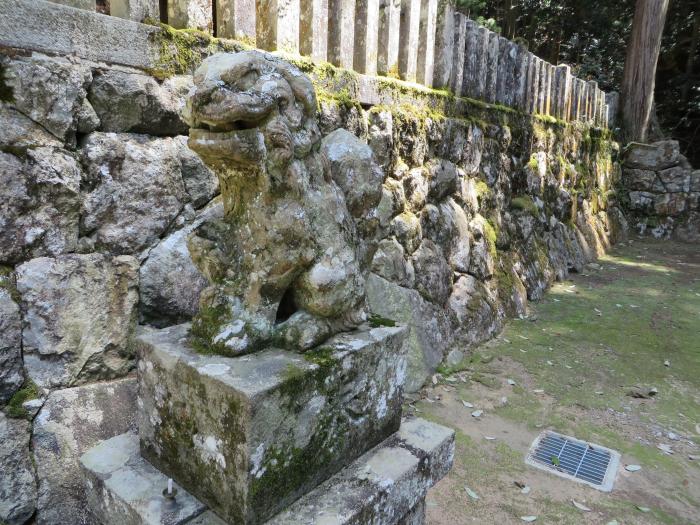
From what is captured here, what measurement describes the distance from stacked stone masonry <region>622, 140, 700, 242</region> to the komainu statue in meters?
10.3

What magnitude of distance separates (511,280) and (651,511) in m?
3.05

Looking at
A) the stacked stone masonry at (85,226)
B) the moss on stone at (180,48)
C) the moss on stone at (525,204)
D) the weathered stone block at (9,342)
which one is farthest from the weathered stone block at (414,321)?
the moss on stone at (525,204)

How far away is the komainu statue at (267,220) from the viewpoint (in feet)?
5.19

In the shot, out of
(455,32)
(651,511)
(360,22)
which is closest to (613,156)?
(455,32)

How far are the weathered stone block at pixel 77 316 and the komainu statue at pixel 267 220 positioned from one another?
710 millimetres

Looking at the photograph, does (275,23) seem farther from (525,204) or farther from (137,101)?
(525,204)

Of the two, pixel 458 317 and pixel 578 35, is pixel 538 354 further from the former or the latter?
pixel 578 35

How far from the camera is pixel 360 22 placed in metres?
3.81

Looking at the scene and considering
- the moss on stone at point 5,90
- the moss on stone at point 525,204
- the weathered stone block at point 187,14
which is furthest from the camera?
the moss on stone at point 525,204

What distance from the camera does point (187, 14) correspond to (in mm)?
2621

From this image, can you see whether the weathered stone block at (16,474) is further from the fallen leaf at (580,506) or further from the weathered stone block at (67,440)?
the fallen leaf at (580,506)

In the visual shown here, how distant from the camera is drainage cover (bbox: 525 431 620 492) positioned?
2975mm

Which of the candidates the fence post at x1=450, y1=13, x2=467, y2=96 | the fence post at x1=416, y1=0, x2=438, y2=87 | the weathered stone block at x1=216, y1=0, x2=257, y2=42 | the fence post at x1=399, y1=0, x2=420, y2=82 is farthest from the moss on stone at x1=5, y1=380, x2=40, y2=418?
the fence post at x1=450, y1=13, x2=467, y2=96

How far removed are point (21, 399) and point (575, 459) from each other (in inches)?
115
